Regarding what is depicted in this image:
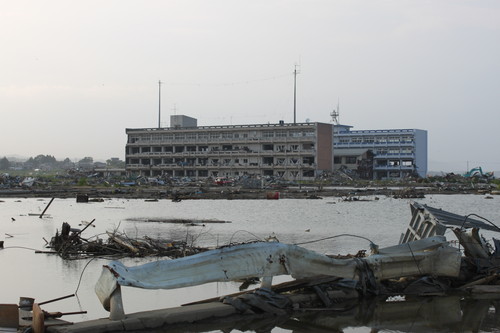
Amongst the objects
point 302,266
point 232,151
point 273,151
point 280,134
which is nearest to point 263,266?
point 302,266

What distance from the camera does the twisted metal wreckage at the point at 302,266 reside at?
33.3 ft

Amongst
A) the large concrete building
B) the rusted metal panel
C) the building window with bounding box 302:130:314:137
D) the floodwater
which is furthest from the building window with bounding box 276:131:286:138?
the rusted metal panel

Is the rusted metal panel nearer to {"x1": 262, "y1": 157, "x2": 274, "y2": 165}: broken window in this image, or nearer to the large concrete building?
the large concrete building

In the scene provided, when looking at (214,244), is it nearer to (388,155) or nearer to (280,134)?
(280,134)

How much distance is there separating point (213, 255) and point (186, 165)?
328 ft

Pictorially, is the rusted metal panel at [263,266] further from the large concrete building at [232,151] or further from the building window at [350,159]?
the building window at [350,159]

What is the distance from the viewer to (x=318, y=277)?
12.4m

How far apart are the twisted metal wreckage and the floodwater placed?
2.44ft

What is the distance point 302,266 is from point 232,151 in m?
96.2

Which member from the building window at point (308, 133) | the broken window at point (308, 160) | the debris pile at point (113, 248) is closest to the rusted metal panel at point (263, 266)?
the debris pile at point (113, 248)

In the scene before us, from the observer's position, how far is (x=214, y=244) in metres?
22.4

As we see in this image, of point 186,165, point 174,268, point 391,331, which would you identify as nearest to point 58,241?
point 174,268

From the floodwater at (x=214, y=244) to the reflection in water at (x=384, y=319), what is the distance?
0.06ft

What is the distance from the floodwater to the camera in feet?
38.2
